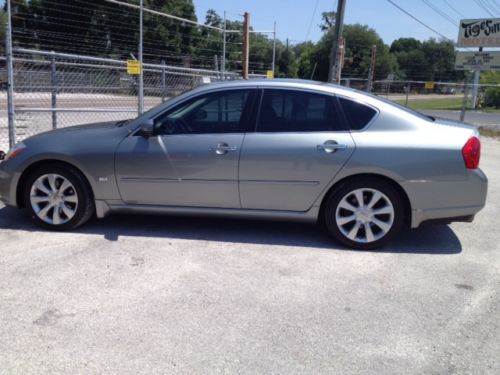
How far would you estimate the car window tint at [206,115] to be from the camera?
178 inches

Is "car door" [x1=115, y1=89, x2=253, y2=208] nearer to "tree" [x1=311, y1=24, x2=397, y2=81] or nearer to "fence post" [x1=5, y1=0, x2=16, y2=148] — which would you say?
"fence post" [x1=5, y1=0, x2=16, y2=148]

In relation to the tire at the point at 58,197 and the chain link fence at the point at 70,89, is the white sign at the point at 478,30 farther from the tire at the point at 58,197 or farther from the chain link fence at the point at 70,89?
the tire at the point at 58,197

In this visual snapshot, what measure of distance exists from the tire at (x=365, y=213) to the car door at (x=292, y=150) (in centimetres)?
21

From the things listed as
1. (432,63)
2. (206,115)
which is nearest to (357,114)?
(206,115)

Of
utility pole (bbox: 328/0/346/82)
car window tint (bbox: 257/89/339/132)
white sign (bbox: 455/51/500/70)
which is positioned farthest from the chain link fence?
white sign (bbox: 455/51/500/70)

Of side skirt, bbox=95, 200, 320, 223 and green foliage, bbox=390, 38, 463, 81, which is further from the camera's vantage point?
green foliage, bbox=390, 38, 463, 81

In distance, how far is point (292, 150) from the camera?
432cm

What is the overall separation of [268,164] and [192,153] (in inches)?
28.8

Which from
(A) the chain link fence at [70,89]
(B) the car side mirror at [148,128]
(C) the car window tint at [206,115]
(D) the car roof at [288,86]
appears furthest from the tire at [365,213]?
(A) the chain link fence at [70,89]

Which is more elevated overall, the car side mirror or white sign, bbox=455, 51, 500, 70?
white sign, bbox=455, 51, 500, 70

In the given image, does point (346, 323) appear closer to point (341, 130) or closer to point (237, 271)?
point (237, 271)

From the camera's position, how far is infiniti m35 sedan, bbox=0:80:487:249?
426 cm

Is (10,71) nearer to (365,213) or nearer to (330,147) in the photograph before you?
(330,147)

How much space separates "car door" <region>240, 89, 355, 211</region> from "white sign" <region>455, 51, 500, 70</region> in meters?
13.5
